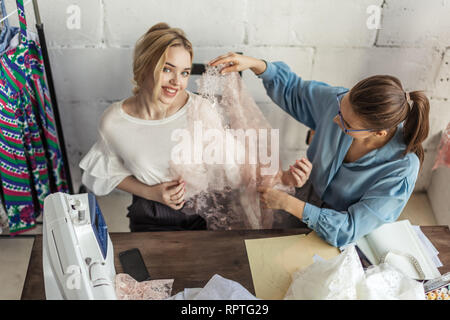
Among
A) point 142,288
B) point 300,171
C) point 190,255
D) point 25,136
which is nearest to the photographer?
point 142,288

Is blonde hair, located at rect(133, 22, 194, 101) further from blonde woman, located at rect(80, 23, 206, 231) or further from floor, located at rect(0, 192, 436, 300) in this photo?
floor, located at rect(0, 192, 436, 300)

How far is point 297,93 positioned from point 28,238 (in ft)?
5.61

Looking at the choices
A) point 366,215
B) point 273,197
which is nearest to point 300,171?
point 273,197

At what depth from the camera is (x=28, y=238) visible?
2.35 metres

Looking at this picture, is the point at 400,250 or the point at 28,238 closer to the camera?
the point at 400,250

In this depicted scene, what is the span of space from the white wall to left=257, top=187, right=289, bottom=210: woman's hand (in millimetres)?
703

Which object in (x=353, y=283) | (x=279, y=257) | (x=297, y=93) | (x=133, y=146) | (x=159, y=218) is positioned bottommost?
(x=159, y=218)

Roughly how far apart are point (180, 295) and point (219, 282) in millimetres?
120

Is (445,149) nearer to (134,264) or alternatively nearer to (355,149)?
(355,149)

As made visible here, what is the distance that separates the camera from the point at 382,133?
1.39m

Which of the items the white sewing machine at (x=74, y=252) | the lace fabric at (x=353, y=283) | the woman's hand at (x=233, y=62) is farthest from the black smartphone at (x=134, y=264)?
the woman's hand at (x=233, y=62)

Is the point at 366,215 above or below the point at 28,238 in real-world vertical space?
above
